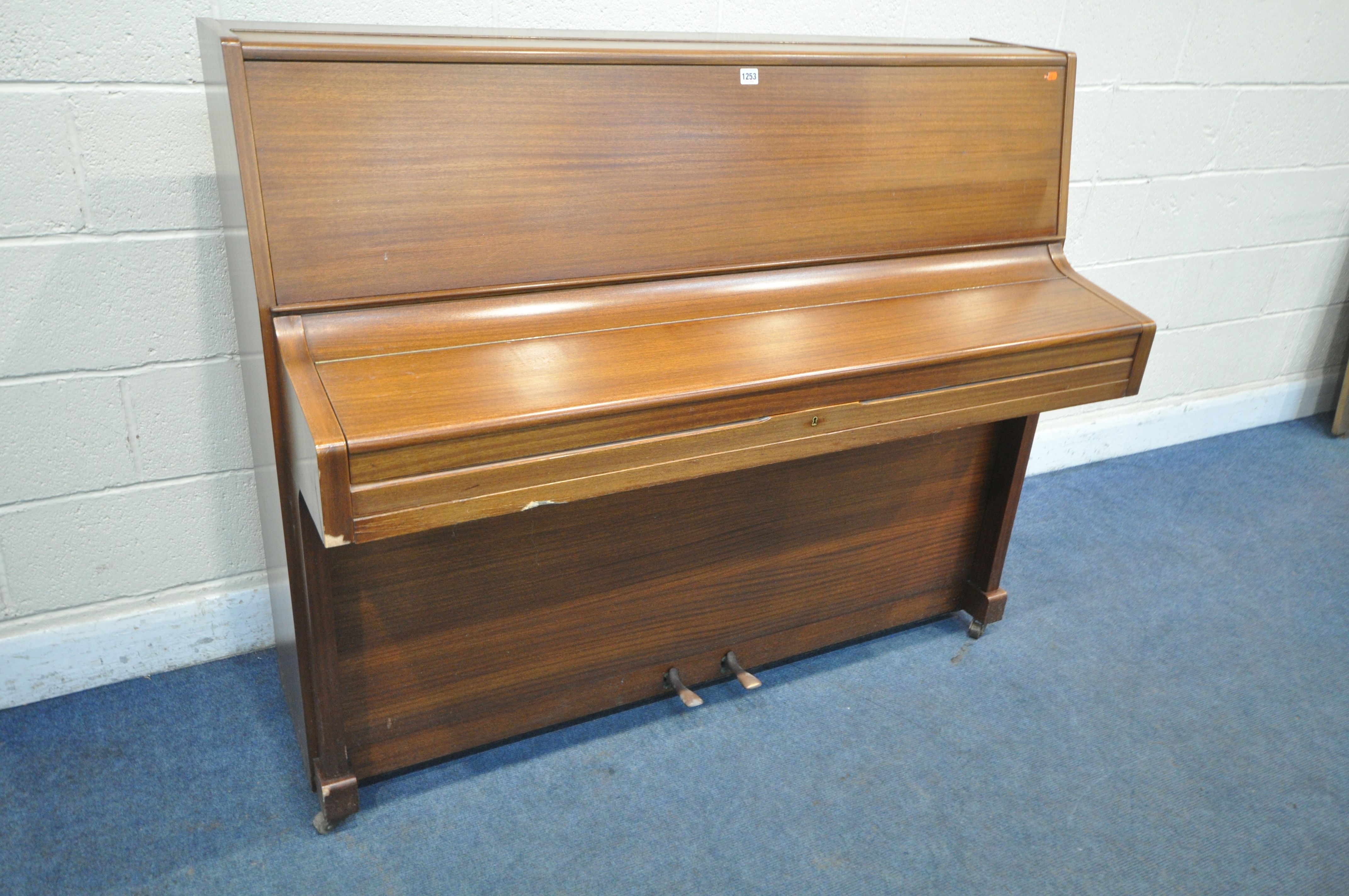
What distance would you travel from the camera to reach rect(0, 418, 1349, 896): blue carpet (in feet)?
4.45

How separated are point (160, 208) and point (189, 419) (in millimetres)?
342

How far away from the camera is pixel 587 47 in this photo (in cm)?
128

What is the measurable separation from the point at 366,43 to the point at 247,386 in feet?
1.83

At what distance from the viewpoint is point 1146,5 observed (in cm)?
216

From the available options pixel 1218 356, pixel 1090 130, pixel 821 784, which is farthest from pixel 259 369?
→ pixel 1218 356

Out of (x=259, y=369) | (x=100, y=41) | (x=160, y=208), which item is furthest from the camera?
(x=160, y=208)

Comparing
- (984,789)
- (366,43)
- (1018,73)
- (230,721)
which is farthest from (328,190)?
(984,789)

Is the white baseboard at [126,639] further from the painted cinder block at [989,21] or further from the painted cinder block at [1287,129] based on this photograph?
the painted cinder block at [1287,129]

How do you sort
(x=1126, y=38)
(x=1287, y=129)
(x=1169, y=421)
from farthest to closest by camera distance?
(x=1169, y=421) → (x=1287, y=129) → (x=1126, y=38)

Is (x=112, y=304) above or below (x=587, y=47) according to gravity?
below

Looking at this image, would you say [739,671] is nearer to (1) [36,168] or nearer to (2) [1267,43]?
(1) [36,168]

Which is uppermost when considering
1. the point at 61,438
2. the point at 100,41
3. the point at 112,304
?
the point at 100,41

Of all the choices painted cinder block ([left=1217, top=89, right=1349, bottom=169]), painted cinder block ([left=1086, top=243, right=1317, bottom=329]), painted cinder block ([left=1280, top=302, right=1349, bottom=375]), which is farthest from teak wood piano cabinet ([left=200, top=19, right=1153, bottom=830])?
painted cinder block ([left=1280, top=302, right=1349, bottom=375])

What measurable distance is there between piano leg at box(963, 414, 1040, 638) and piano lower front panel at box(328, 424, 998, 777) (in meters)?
0.02
